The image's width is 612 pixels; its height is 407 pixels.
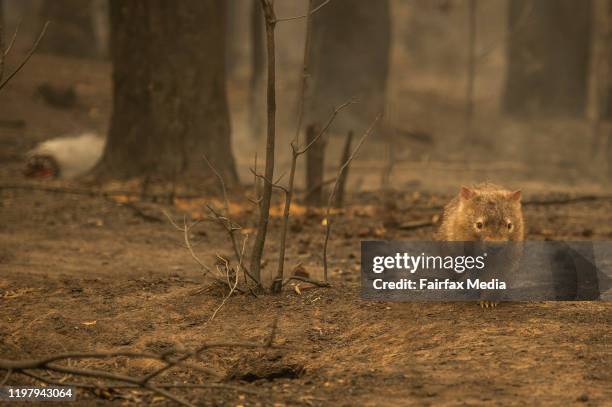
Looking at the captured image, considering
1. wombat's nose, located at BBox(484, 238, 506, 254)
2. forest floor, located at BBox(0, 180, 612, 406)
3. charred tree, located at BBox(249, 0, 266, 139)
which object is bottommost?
forest floor, located at BBox(0, 180, 612, 406)

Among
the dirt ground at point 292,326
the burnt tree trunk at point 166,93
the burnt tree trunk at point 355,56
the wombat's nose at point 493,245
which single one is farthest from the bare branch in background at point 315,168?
the burnt tree trunk at point 355,56

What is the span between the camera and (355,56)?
62.4ft

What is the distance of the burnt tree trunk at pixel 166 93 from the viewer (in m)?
11.5

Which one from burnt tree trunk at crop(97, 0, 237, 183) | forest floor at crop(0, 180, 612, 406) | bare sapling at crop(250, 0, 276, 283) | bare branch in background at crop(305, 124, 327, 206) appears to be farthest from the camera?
burnt tree trunk at crop(97, 0, 237, 183)

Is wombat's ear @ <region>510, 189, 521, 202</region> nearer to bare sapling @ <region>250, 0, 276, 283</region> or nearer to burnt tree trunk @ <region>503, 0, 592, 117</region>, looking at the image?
bare sapling @ <region>250, 0, 276, 283</region>

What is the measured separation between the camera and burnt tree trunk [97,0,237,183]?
11.5 meters

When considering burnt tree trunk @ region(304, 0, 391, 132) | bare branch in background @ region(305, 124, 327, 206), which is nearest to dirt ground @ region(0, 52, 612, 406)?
bare branch in background @ region(305, 124, 327, 206)

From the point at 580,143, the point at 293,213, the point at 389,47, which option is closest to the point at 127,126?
the point at 293,213

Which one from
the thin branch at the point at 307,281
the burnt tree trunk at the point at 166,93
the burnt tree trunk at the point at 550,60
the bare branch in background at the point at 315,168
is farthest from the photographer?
the burnt tree trunk at the point at 550,60

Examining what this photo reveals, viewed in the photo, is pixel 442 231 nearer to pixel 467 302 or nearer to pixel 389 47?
pixel 467 302

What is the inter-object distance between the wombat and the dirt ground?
0.48 meters

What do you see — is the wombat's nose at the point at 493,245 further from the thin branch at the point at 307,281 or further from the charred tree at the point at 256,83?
the charred tree at the point at 256,83

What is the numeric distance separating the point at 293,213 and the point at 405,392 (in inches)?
212

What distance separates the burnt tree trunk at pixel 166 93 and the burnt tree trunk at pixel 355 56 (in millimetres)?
6874
